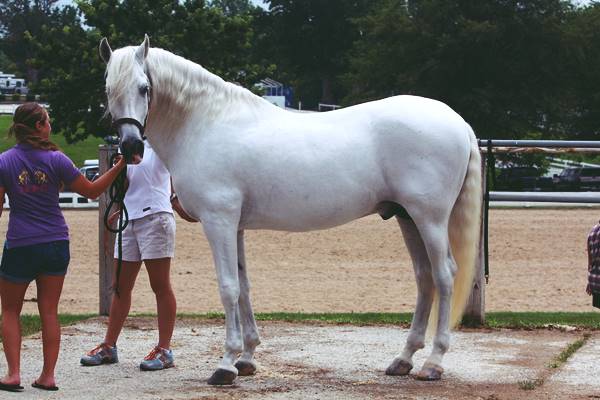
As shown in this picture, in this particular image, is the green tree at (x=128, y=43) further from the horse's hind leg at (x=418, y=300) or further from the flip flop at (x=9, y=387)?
the flip flop at (x=9, y=387)

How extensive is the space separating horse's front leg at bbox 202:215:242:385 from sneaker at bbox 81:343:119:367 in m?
0.92

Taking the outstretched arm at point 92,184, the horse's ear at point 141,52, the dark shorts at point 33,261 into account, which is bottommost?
the dark shorts at point 33,261

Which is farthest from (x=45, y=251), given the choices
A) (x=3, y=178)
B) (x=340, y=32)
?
(x=340, y=32)

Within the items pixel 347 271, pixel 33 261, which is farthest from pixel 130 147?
pixel 347 271

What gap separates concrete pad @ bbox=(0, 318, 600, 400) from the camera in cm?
552

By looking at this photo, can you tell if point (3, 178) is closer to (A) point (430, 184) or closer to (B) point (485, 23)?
(A) point (430, 184)

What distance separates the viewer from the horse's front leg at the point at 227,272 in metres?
5.70

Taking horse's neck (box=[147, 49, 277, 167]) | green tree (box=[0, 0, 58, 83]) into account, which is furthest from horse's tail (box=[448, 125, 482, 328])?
green tree (box=[0, 0, 58, 83])

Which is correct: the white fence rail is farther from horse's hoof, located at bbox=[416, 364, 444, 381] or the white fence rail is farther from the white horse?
horse's hoof, located at bbox=[416, 364, 444, 381]

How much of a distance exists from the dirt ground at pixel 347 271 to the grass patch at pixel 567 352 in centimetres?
306

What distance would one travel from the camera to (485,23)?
4181cm

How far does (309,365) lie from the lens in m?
6.36

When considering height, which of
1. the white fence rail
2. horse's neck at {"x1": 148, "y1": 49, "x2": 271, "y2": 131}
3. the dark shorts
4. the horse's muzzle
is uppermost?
horse's neck at {"x1": 148, "y1": 49, "x2": 271, "y2": 131}

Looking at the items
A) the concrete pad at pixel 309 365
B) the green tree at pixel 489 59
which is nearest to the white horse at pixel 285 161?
the concrete pad at pixel 309 365
